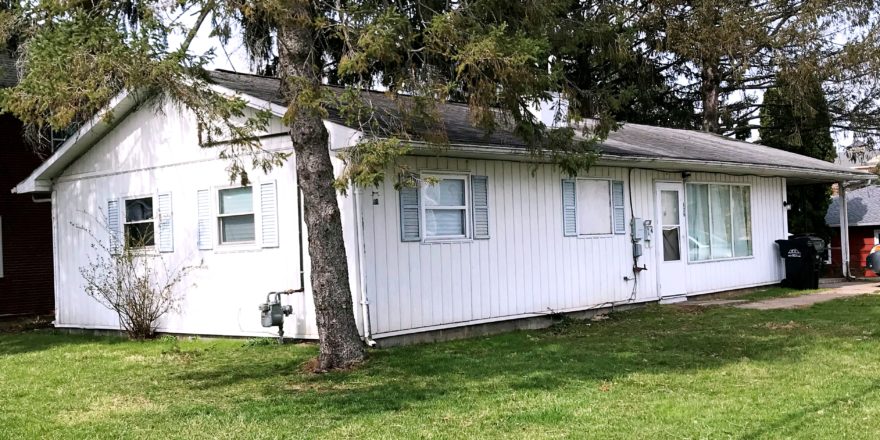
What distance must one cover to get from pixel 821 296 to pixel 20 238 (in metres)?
16.0

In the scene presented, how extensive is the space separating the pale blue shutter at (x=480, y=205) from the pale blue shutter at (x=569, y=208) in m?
1.78

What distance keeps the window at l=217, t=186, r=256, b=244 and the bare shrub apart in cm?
85

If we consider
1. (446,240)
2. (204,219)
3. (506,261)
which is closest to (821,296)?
(506,261)

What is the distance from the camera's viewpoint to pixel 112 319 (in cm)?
1381

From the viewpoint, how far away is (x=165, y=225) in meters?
13.0

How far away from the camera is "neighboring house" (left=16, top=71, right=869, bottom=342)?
11102mm

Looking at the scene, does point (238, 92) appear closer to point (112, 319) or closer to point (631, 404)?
point (112, 319)

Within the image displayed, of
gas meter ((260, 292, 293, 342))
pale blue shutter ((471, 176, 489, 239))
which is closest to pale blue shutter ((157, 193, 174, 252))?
gas meter ((260, 292, 293, 342))

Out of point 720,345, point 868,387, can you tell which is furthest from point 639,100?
point 868,387

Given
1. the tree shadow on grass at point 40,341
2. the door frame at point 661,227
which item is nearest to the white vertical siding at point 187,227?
the tree shadow on grass at point 40,341

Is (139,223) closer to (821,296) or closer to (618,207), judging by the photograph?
(618,207)

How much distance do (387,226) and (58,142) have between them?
37.7 ft

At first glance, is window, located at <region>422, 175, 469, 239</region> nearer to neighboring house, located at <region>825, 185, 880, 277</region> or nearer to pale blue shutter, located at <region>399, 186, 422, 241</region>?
pale blue shutter, located at <region>399, 186, 422, 241</region>

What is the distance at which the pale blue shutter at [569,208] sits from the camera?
13453mm
